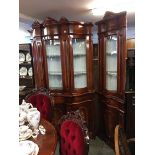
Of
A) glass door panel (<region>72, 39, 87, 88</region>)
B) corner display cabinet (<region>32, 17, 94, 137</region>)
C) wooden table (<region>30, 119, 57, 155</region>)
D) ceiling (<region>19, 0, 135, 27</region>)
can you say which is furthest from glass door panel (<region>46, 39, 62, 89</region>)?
wooden table (<region>30, 119, 57, 155</region>)

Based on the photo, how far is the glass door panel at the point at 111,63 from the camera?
3332 mm

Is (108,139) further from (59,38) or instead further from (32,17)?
(32,17)

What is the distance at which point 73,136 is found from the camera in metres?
1.70

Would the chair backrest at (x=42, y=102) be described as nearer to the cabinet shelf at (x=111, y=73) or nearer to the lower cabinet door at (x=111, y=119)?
the lower cabinet door at (x=111, y=119)

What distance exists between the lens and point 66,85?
3.59 metres

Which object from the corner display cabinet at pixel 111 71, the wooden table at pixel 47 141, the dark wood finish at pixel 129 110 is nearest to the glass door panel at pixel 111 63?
the corner display cabinet at pixel 111 71

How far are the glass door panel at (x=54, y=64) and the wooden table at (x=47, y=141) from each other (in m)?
1.58

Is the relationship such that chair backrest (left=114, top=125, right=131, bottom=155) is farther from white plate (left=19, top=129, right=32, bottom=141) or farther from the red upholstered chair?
white plate (left=19, top=129, right=32, bottom=141)

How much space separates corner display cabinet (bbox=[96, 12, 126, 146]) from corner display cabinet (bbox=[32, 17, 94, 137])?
238 millimetres

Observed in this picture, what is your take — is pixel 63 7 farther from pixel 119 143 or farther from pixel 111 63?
pixel 119 143

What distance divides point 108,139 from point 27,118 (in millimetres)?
1830
